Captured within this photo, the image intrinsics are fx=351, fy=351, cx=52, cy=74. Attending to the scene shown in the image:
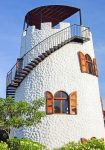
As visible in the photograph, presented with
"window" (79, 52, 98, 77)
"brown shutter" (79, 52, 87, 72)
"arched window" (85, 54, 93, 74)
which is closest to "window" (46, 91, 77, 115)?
"brown shutter" (79, 52, 87, 72)

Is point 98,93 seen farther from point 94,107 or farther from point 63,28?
point 63,28

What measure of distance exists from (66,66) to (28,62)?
10.8 feet

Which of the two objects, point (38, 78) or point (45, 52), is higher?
point (45, 52)

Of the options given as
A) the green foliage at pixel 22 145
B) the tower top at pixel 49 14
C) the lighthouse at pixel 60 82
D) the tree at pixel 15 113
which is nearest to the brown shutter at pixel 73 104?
the lighthouse at pixel 60 82

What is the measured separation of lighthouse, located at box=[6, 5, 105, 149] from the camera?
26031 mm

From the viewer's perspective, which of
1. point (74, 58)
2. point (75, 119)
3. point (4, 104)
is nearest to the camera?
point (4, 104)

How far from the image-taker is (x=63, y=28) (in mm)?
29188

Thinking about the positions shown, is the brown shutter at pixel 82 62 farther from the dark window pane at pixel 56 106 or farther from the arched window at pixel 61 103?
the dark window pane at pixel 56 106

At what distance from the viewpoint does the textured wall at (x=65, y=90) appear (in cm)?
2584

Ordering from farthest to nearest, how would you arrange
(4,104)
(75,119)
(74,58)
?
(74,58)
(75,119)
(4,104)

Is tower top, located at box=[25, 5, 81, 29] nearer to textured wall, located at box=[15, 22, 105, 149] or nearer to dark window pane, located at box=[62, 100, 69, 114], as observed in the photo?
textured wall, located at box=[15, 22, 105, 149]

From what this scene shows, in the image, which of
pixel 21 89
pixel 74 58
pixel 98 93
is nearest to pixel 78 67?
pixel 74 58

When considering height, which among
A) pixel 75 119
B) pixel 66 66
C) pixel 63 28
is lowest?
pixel 75 119

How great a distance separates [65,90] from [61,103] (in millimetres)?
1048
